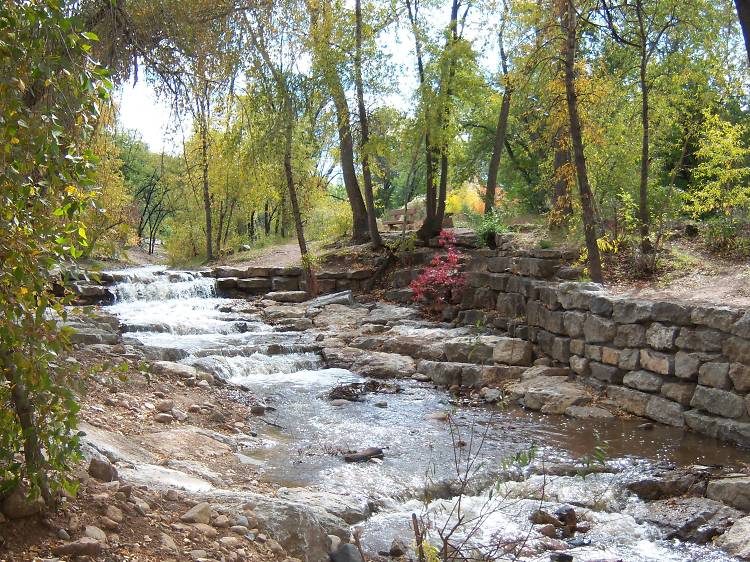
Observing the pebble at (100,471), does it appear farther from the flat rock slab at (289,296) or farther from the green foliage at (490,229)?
the flat rock slab at (289,296)

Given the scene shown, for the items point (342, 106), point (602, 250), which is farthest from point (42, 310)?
point (342, 106)

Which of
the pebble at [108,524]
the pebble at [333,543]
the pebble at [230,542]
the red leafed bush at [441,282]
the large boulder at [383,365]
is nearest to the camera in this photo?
the pebble at [108,524]

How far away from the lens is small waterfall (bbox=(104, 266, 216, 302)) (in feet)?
48.9

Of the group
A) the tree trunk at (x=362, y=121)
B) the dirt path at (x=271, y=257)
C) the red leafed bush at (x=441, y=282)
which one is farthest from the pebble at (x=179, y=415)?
the dirt path at (x=271, y=257)

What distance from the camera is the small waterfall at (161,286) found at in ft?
48.9

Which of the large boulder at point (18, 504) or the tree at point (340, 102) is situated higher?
the tree at point (340, 102)

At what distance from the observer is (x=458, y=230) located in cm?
1565

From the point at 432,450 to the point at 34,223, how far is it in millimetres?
4591

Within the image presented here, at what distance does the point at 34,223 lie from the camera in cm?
224

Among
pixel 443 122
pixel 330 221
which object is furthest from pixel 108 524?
pixel 330 221

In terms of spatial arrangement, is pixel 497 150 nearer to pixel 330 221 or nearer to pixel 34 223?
pixel 330 221

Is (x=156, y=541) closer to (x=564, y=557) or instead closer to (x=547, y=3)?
(x=564, y=557)

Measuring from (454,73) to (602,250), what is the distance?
20.8 feet

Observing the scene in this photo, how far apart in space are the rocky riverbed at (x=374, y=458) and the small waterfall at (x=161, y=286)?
4.29 m
